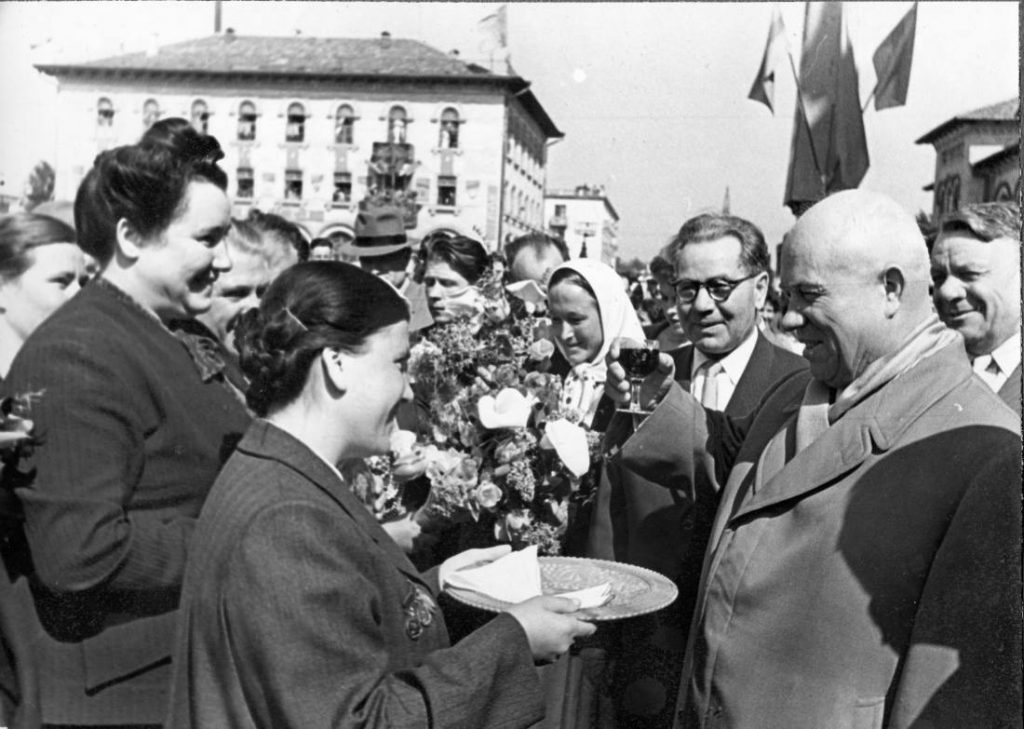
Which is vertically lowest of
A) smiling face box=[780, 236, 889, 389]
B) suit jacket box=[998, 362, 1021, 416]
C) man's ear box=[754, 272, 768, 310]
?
suit jacket box=[998, 362, 1021, 416]

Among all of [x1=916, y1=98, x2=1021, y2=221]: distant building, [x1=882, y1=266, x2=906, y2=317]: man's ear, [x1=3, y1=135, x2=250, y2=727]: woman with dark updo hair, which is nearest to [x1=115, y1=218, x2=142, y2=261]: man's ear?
[x1=3, y1=135, x2=250, y2=727]: woman with dark updo hair

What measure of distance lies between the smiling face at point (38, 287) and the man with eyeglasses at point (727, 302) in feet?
7.74

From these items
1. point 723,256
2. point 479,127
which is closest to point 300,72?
point 479,127

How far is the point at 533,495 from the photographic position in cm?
278

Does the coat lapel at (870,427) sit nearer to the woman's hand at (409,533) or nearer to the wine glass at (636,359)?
the wine glass at (636,359)

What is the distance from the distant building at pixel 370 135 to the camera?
117 feet

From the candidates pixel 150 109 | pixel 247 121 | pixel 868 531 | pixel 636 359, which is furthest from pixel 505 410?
pixel 247 121

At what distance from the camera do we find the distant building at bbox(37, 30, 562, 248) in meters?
35.6

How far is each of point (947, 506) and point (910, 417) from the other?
0.22 metres

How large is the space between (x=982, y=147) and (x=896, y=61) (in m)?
2.08

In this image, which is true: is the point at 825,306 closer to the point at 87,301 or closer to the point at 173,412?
the point at 173,412

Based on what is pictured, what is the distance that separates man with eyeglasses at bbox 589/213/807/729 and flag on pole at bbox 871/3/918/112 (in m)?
1.46

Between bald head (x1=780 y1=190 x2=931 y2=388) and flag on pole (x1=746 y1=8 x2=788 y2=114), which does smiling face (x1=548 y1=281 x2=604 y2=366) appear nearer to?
flag on pole (x1=746 y1=8 x2=788 y2=114)

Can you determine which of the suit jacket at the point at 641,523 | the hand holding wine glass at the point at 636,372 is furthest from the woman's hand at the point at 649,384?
the suit jacket at the point at 641,523
